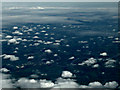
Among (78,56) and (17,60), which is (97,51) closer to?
(78,56)

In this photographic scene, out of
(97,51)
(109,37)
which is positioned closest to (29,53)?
(97,51)

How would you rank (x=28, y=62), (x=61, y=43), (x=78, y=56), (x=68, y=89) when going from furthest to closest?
(x=61, y=43) < (x=78, y=56) < (x=28, y=62) < (x=68, y=89)

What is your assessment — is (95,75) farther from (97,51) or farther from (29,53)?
(29,53)

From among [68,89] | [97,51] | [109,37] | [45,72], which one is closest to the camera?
[68,89]

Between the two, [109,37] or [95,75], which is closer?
[95,75]

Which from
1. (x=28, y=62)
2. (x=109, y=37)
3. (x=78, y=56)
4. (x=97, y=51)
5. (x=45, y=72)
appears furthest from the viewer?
(x=109, y=37)

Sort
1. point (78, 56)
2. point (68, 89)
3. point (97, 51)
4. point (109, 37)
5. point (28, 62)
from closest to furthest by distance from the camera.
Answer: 1. point (68, 89)
2. point (28, 62)
3. point (78, 56)
4. point (97, 51)
5. point (109, 37)

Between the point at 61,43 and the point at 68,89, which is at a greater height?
the point at 61,43

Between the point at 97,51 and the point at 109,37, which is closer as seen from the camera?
the point at 97,51

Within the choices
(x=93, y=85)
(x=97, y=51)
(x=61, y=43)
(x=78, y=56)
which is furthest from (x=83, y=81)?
(x=61, y=43)
